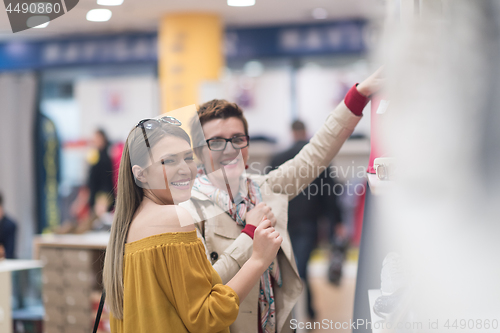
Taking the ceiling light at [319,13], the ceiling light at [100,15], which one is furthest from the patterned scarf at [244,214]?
the ceiling light at [319,13]

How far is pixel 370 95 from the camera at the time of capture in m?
1.42

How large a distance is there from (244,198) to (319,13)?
4.37m

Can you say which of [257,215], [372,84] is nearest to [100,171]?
[257,215]

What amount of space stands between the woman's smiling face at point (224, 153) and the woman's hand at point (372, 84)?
1.34 ft

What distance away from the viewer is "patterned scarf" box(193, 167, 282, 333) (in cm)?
138

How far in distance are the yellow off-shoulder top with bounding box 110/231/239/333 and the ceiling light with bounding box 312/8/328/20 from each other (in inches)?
181

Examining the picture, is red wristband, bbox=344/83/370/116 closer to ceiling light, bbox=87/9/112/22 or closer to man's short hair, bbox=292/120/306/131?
man's short hair, bbox=292/120/306/131

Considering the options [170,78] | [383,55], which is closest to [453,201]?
[383,55]

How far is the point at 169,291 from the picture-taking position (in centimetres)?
102

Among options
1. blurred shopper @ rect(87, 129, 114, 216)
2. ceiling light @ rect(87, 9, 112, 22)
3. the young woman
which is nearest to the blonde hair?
the young woman

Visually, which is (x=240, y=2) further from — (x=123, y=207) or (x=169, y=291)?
(x=169, y=291)

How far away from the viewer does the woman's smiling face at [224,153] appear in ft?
4.63

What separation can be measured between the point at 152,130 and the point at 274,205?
1.84ft

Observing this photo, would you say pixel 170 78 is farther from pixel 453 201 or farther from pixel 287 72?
pixel 453 201
